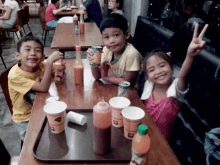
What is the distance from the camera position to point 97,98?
54.8 inches

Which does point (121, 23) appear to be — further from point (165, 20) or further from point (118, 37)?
point (165, 20)

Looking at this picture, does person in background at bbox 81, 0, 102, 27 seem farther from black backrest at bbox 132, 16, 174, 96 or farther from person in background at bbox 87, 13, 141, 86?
person in background at bbox 87, 13, 141, 86

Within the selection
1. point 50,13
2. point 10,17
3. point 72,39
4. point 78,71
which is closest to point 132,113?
point 78,71

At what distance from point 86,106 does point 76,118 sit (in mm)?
200

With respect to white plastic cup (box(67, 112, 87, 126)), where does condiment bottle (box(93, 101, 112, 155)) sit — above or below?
above

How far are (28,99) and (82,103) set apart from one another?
21.5 inches

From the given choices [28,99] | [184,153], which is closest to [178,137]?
[184,153]

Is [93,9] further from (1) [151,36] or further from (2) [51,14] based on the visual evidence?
(1) [151,36]

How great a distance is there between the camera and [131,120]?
35.6 inches

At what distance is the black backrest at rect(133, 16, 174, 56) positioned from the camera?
7.61ft

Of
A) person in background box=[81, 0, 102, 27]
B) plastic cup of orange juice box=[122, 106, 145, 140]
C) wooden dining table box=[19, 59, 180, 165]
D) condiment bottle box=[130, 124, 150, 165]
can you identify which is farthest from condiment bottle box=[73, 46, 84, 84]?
person in background box=[81, 0, 102, 27]

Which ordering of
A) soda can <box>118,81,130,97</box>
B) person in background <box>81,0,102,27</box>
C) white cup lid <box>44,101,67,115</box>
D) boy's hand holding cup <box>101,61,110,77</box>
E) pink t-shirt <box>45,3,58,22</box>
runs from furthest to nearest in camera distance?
pink t-shirt <box>45,3,58,22</box>
person in background <box>81,0,102,27</box>
boy's hand holding cup <box>101,61,110,77</box>
soda can <box>118,81,130,97</box>
white cup lid <box>44,101,67,115</box>

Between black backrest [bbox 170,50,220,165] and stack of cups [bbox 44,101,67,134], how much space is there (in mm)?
1118

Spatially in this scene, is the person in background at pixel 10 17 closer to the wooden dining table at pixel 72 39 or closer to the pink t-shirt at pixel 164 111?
the wooden dining table at pixel 72 39
